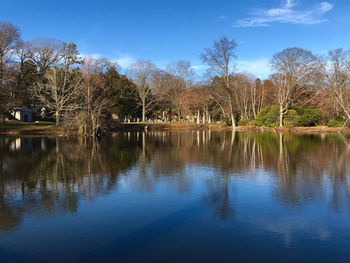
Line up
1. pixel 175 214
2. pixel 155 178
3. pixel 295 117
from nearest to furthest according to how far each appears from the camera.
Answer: pixel 175 214, pixel 155 178, pixel 295 117

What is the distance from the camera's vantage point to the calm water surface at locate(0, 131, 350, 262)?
560cm

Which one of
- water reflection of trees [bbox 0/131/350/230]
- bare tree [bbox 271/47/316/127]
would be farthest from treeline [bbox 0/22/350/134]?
water reflection of trees [bbox 0/131/350/230]

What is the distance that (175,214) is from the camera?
761 cm

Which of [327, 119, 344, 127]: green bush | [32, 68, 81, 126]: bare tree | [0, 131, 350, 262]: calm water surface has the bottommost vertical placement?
[0, 131, 350, 262]: calm water surface

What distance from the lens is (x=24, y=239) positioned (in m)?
6.13

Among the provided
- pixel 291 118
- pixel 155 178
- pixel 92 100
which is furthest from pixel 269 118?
pixel 155 178

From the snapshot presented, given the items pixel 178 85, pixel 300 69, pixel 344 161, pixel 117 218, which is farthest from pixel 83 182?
pixel 178 85

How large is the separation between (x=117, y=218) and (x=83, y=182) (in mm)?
4222

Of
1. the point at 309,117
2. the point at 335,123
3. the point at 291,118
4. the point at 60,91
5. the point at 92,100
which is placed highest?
the point at 60,91

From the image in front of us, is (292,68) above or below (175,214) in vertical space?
above

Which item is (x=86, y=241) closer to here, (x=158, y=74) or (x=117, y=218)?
(x=117, y=218)

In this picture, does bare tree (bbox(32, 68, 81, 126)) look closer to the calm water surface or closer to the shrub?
the shrub

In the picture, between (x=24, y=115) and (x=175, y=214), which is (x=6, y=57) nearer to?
(x=24, y=115)

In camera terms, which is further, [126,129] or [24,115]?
[24,115]
